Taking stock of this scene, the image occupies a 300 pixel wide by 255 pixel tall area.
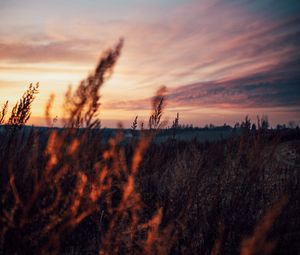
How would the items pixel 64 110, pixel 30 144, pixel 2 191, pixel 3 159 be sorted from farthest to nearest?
pixel 30 144, pixel 3 159, pixel 2 191, pixel 64 110

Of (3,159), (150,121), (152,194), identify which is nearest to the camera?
(3,159)

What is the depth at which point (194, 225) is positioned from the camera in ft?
14.0

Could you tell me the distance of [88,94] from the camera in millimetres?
2406

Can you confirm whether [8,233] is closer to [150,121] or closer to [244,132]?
[150,121]

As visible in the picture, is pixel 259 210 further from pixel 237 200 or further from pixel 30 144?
pixel 30 144

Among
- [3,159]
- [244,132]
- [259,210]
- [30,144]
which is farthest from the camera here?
[259,210]

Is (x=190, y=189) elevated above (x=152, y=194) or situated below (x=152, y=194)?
above

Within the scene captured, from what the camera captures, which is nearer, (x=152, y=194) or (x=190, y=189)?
(x=190, y=189)

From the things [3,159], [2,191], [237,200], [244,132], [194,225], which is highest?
[244,132]

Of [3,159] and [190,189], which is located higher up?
[3,159]

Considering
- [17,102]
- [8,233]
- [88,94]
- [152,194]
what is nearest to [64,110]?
[88,94]

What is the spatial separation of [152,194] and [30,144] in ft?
9.85

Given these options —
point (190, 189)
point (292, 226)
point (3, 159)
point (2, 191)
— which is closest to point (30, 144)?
point (3, 159)

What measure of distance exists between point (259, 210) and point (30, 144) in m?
4.07
